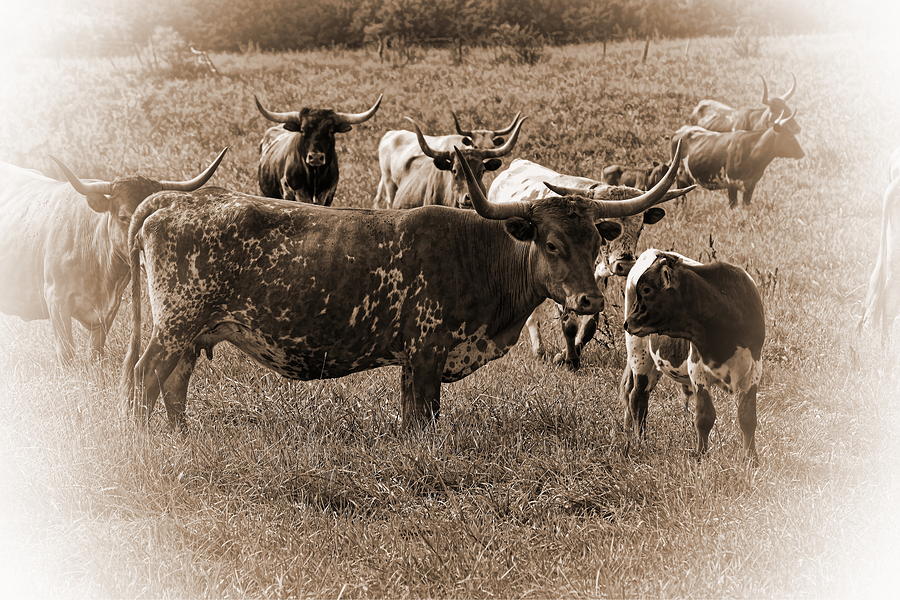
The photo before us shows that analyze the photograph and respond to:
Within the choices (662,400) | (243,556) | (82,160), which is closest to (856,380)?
(662,400)

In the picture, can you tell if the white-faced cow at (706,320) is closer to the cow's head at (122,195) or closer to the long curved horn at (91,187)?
the cow's head at (122,195)

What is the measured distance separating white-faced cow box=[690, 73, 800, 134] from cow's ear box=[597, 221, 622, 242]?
1253cm

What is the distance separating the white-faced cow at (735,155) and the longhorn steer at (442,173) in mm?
5103

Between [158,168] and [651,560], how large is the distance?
45.1 ft

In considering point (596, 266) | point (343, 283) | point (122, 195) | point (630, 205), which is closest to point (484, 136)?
point (596, 266)

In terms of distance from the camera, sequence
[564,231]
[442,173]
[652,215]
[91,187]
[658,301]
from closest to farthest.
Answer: [658,301] < [564,231] < [652,215] < [91,187] < [442,173]

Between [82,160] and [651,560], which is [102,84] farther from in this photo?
[651,560]

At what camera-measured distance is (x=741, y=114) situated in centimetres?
1942

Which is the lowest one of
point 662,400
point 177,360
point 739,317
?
point 662,400

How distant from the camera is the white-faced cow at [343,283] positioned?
19.4ft

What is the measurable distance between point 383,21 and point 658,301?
14.5 m

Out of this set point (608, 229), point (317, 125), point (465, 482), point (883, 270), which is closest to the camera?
point (465, 482)

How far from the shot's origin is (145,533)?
485 centimetres

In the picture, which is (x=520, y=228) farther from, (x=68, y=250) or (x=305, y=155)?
(x=305, y=155)
